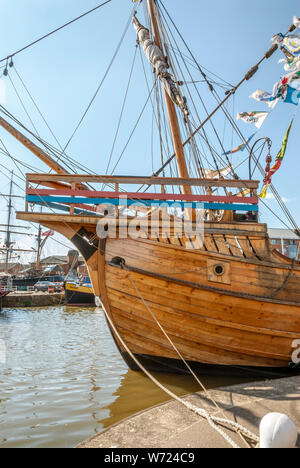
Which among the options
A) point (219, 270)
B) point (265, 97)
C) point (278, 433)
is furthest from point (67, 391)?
point (265, 97)

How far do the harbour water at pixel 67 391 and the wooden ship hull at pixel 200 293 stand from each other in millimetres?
686

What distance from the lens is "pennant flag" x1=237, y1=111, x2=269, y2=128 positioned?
978 centimetres

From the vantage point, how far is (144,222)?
19.6ft

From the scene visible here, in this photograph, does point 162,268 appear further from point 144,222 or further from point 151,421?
point 151,421

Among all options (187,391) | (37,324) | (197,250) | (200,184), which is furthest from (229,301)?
(37,324)

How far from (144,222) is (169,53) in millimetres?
6739

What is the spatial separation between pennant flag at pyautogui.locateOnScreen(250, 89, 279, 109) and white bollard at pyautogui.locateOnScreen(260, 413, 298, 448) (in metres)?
8.98

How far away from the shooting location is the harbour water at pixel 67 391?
4.39 metres

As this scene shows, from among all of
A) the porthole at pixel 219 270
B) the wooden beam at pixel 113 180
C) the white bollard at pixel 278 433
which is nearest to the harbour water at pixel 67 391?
the porthole at pixel 219 270

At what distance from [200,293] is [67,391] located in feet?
10.2

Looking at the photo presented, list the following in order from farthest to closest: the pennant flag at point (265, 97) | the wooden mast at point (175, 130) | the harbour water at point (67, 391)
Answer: the pennant flag at point (265, 97) < the wooden mast at point (175, 130) < the harbour water at point (67, 391)

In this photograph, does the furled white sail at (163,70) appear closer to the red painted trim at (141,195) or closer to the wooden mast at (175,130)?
the wooden mast at (175,130)

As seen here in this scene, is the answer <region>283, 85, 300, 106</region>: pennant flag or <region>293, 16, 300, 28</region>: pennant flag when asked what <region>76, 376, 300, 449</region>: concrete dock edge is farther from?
<region>293, 16, 300, 28</region>: pennant flag
